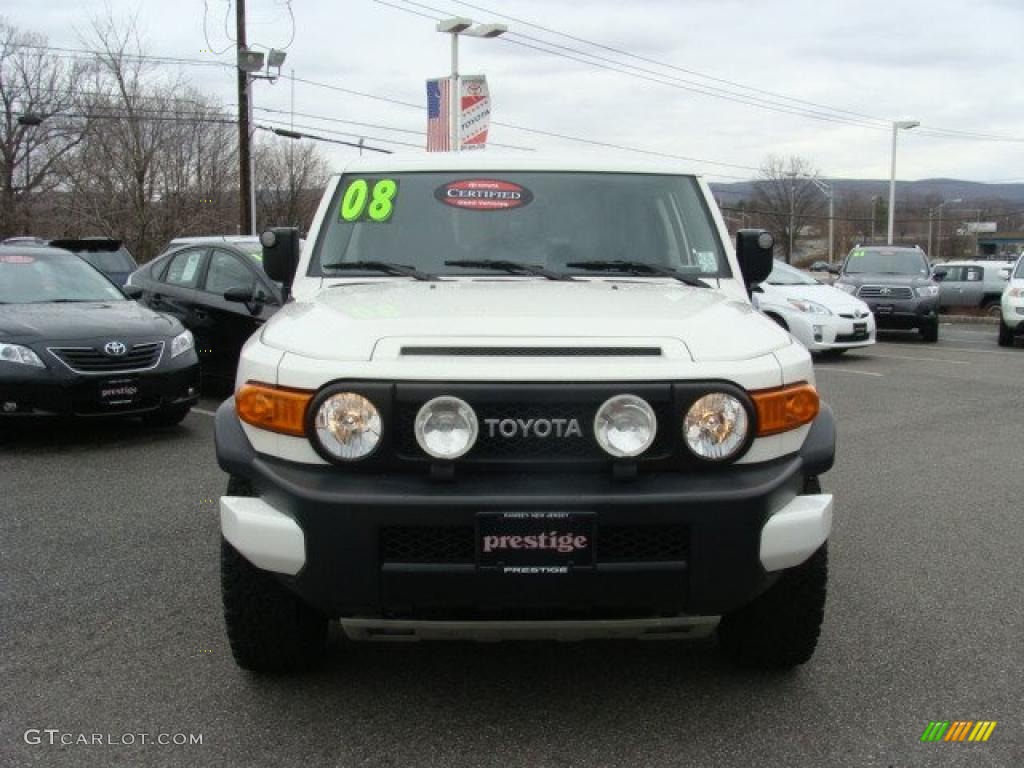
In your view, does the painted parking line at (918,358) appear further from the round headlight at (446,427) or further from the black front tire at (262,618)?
the round headlight at (446,427)

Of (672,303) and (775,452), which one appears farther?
(672,303)

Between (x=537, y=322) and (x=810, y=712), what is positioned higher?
(x=537, y=322)

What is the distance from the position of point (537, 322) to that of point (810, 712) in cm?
150

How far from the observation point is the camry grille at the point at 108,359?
7406mm

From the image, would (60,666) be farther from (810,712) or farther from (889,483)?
(889,483)

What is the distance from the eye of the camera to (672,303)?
11.4ft

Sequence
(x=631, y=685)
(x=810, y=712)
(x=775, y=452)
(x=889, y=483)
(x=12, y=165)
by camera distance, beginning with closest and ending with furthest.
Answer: (x=775, y=452) → (x=810, y=712) → (x=631, y=685) → (x=889, y=483) → (x=12, y=165)

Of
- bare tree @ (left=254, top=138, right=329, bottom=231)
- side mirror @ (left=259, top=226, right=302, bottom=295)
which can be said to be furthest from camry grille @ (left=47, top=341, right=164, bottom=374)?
bare tree @ (left=254, top=138, right=329, bottom=231)

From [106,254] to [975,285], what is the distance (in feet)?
65.8

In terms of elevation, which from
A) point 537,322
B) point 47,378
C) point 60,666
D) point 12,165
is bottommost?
point 60,666

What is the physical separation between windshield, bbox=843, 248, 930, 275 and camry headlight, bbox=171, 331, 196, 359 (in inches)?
A: 545

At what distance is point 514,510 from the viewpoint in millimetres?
2699

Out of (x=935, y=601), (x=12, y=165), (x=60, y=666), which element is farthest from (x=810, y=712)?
(x=12, y=165)

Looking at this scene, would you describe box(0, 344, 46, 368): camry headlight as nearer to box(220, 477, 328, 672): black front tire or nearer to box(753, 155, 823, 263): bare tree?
box(220, 477, 328, 672): black front tire
